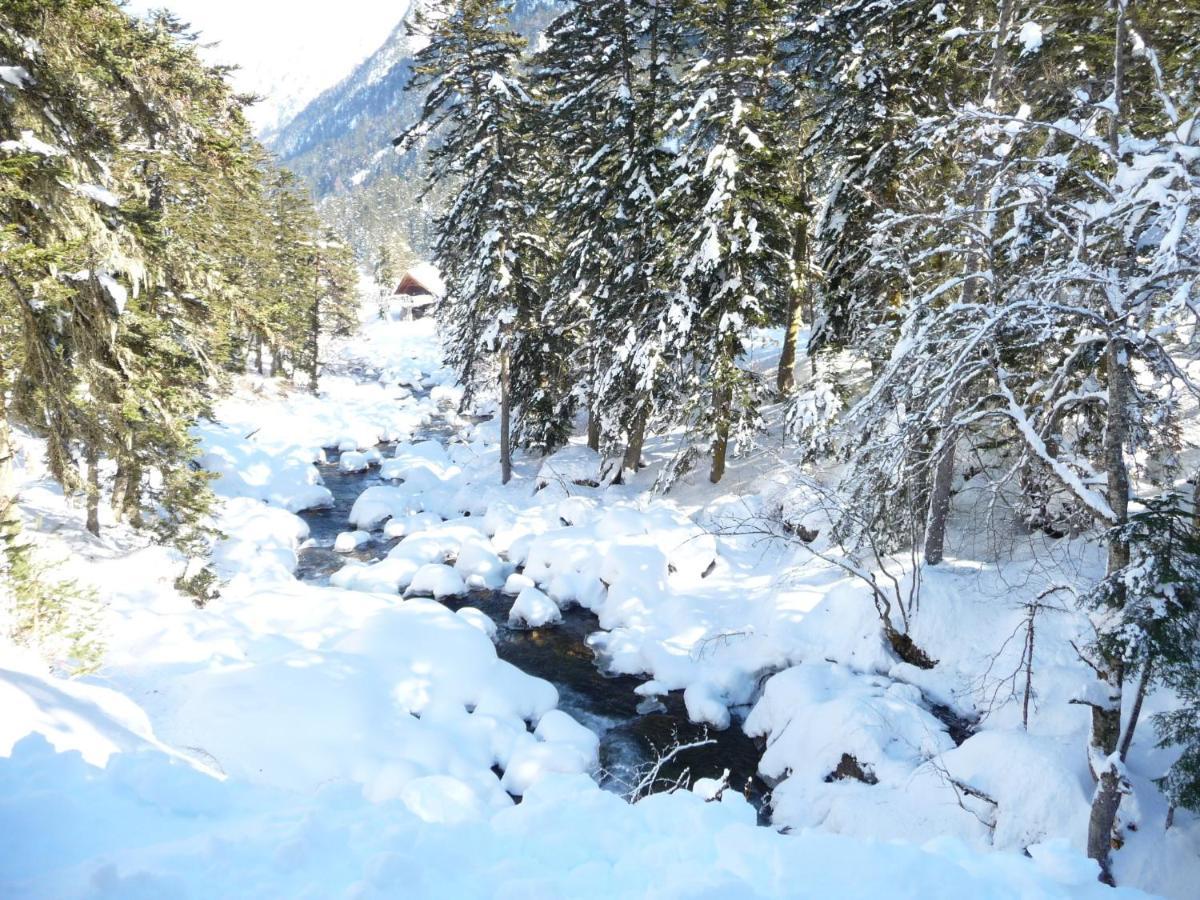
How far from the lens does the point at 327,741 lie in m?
6.98

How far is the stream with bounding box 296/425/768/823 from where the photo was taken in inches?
333

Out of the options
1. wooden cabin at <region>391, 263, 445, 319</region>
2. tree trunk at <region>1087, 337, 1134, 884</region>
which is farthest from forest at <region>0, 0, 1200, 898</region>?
wooden cabin at <region>391, 263, 445, 319</region>

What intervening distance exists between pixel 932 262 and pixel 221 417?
24867 millimetres

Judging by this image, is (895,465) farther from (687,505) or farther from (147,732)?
(687,505)

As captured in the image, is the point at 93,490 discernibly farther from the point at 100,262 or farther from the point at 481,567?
the point at 481,567

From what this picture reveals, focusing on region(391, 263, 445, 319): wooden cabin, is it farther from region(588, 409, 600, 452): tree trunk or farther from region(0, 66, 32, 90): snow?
region(0, 66, 32, 90): snow

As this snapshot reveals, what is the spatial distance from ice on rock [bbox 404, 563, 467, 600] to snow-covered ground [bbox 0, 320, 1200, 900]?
54 millimetres

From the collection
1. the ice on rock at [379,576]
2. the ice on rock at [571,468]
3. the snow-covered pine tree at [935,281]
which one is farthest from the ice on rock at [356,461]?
the snow-covered pine tree at [935,281]

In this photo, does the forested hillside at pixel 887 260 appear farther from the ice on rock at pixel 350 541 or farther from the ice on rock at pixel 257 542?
the ice on rock at pixel 257 542

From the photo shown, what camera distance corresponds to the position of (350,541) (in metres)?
16.0

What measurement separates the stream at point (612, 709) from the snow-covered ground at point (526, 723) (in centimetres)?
31

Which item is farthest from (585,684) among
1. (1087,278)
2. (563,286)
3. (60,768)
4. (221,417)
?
(221,417)

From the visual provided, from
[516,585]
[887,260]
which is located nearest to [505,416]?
[516,585]

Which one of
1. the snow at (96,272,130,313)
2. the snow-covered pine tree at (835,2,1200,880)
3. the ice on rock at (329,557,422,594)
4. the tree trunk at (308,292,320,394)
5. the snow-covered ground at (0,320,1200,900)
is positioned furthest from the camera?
the tree trunk at (308,292,320,394)
